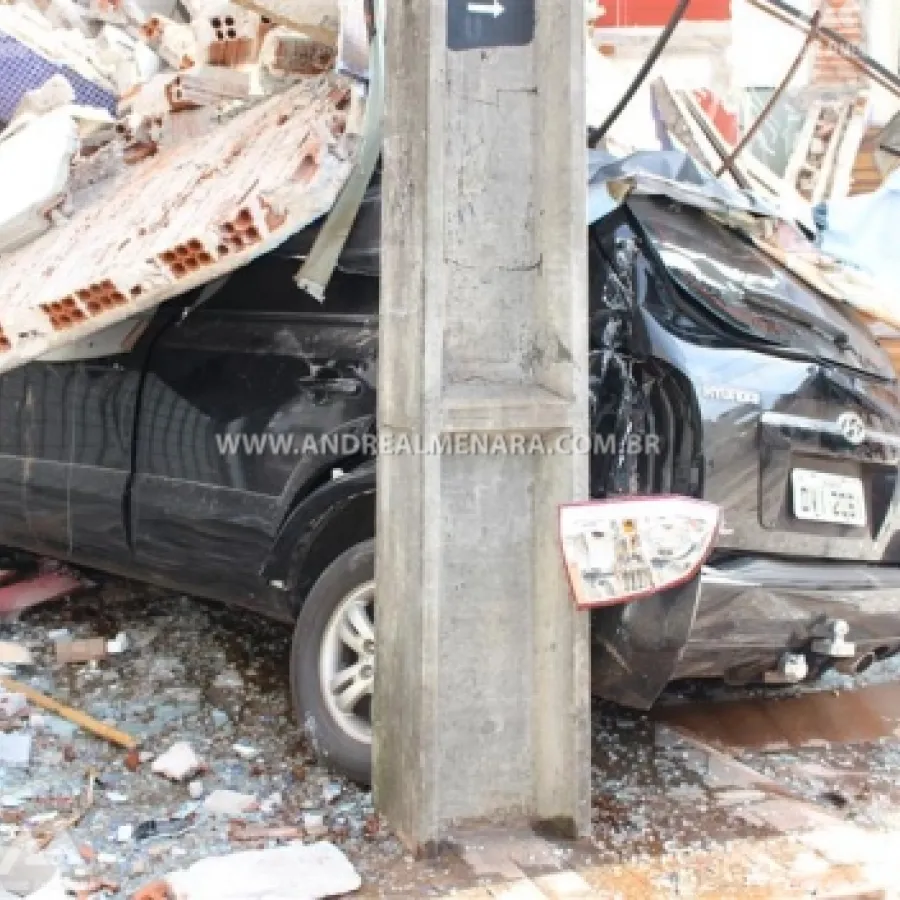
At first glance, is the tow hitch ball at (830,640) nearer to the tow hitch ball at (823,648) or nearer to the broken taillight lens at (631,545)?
the tow hitch ball at (823,648)

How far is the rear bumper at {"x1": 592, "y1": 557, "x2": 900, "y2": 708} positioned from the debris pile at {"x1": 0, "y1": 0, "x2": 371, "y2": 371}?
1568mm

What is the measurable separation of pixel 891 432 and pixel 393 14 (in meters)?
2.06

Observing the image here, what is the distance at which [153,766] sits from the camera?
3.95 meters

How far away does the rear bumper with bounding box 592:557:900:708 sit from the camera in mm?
3467

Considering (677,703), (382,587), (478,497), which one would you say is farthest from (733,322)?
(677,703)

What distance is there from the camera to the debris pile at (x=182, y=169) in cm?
384

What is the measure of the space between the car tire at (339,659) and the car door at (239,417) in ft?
1.20

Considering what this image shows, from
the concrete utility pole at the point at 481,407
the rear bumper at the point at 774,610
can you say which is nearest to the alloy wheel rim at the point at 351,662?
the concrete utility pole at the point at 481,407

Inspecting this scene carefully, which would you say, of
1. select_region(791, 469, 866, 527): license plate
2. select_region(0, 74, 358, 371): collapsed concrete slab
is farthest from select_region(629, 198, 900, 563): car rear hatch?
select_region(0, 74, 358, 371): collapsed concrete slab

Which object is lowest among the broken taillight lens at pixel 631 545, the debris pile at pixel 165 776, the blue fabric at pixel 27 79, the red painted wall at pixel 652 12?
the debris pile at pixel 165 776

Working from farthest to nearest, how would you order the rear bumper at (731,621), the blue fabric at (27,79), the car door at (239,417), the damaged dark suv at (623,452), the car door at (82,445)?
the blue fabric at (27,79), the car door at (82,445), the car door at (239,417), the damaged dark suv at (623,452), the rear bumper at (731,621)

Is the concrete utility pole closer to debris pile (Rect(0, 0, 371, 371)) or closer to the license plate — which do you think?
debris pile (Rect(0, 0, 371, 371))

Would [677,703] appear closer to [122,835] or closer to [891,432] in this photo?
[891,432]

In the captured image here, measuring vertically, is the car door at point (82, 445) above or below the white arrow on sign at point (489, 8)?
below
